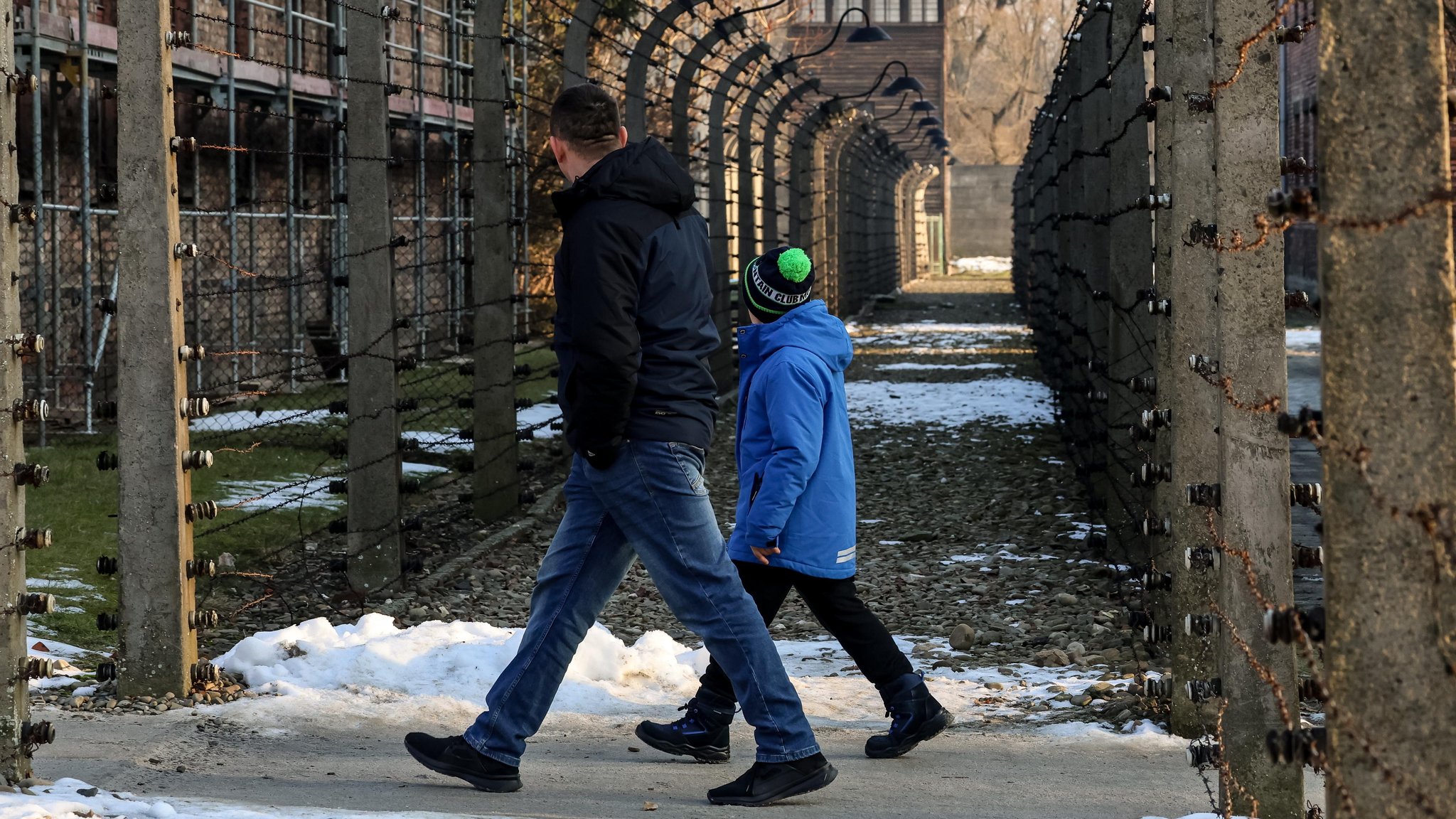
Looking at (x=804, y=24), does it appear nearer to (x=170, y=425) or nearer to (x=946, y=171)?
(x=946, y=171)

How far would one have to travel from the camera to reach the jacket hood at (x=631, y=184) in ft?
13.9

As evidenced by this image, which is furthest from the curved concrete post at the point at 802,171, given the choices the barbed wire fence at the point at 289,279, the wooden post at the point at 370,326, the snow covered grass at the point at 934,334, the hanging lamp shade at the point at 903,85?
the wooden post at the point at 370,326

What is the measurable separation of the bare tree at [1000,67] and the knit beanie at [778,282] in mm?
67583

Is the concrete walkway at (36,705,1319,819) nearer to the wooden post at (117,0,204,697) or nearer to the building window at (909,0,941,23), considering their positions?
the wooden post at (117,0,204,697)

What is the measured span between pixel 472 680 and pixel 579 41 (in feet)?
16.2

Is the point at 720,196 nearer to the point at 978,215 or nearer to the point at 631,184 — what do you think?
the point at 631,184

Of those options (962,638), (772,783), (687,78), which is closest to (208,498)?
(687,78)

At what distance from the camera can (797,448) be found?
4566 mm

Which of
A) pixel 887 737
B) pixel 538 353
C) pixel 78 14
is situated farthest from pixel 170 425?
pixel 538 353

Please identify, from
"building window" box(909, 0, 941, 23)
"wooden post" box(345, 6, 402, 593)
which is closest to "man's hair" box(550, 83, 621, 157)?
"wooden post" box(345, 6, 402, 593)

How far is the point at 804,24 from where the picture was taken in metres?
44.8

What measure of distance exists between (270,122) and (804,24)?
29.6 meters

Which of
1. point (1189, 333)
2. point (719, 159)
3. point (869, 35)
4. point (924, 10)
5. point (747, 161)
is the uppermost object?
point (924, 10)

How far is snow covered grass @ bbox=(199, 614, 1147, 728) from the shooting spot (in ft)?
17.4
